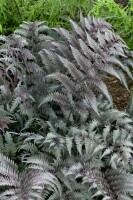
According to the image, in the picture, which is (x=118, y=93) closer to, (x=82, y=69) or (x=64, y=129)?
(x=82, y=69)

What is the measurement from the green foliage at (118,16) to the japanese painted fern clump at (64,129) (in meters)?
0.45

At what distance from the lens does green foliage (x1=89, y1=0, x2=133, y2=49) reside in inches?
181

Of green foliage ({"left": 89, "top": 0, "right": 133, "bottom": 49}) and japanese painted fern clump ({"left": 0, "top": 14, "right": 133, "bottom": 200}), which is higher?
green foliage ({"left": 89, "top": 0, "right": 133, "bottom": 49})

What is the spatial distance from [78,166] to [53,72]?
1046 millimetres

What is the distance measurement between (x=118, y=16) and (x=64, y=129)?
195 centimetres

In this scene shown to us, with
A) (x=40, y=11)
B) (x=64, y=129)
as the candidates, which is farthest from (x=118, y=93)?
(x=40, y=11)

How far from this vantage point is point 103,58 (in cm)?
369

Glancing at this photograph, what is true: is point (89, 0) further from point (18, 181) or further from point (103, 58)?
point (18, 181)

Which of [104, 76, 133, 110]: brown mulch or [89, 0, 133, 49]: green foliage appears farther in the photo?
[89, 0, 133, 49]: green foliage

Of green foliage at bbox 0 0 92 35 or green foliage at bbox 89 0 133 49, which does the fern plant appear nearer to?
green foliage at bbox 89 0 133 49

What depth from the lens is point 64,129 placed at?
3.60 metres

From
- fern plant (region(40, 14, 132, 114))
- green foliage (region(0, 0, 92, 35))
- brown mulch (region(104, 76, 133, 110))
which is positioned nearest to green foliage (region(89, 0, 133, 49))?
green foliage (region(0, 0, 92, 35))

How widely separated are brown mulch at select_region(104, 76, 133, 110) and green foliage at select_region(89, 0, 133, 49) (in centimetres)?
57

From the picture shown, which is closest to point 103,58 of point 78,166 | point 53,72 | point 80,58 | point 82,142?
point 80,58
